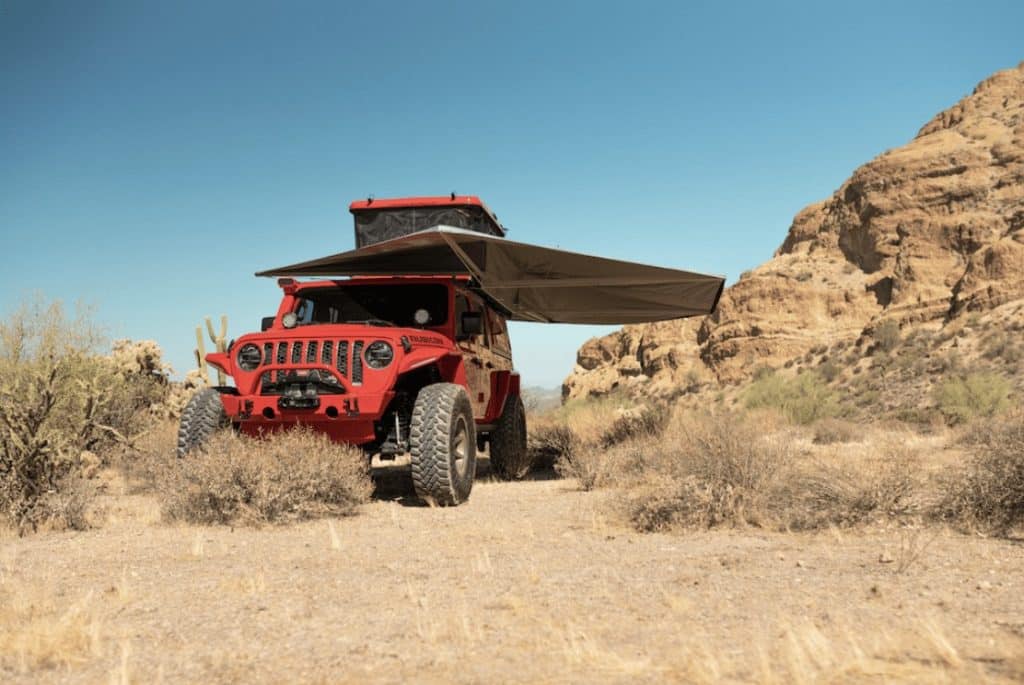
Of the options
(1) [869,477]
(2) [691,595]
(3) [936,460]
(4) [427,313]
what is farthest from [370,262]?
(3) [936,460]

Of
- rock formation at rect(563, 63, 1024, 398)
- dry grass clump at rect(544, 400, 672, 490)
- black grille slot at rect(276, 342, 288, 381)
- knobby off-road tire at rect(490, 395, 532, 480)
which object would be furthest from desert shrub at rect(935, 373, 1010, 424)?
black grille slot at rect(276, 342, 288, 381)

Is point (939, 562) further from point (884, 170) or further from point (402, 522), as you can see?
point (884, 170)

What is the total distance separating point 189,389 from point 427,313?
40.1 feet

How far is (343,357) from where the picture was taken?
7.39 meters

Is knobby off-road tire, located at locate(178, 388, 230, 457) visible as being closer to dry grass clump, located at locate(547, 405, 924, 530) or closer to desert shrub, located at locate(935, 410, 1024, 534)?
dry grass clump, located at locate(547, 405, 924, 530)

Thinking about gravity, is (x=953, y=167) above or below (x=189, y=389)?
above

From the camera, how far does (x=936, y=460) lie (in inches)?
397

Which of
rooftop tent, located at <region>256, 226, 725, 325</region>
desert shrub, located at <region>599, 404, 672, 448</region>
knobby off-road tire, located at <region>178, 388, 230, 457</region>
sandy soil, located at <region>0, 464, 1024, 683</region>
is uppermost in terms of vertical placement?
rooftop tent, located at <region>256, 226, 725, 325</region>

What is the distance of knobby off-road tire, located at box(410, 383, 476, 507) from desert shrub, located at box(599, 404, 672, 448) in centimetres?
419

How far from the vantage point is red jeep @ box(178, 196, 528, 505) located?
722cm

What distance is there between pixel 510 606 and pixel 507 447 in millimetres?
6923

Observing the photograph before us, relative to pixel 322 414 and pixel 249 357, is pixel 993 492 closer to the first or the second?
pixel 322 414

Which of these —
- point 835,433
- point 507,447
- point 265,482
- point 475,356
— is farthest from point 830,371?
point 265,482

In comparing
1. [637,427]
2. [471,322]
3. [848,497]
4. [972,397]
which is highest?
[471,322]
